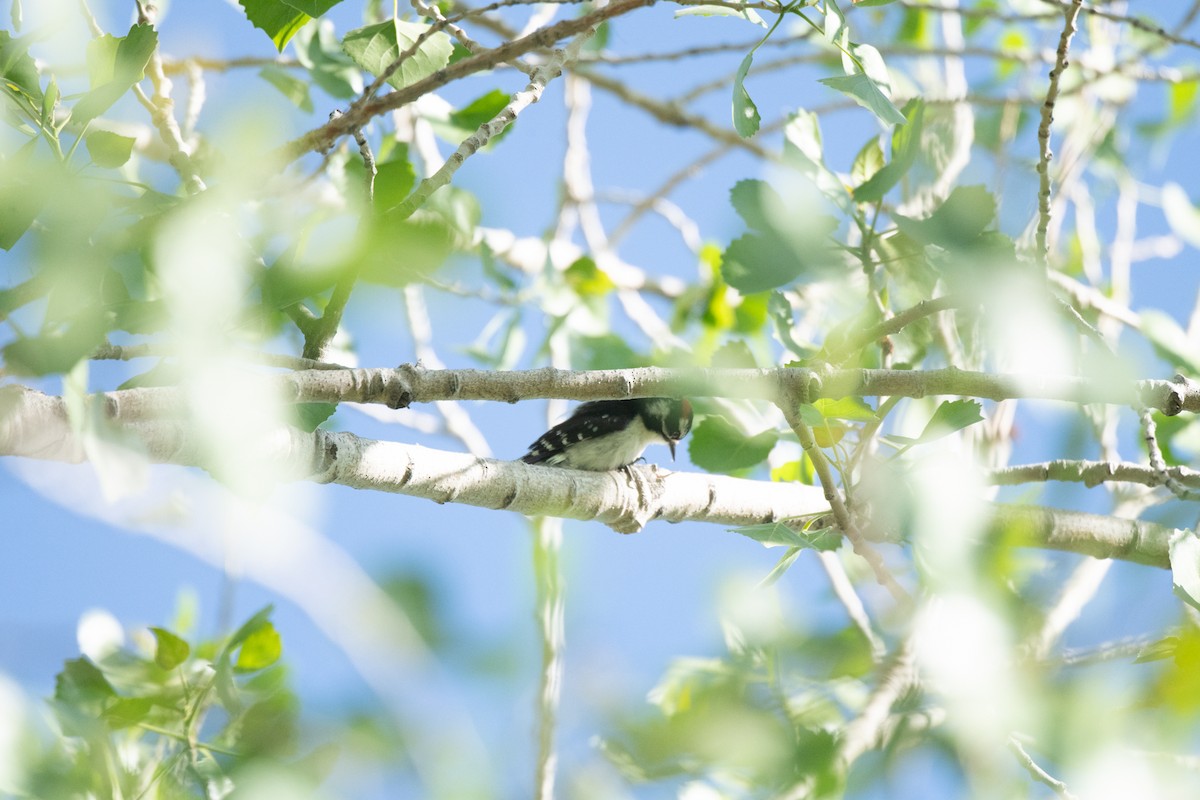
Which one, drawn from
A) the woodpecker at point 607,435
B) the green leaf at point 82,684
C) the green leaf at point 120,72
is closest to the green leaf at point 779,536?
the green leaf at point 120,72

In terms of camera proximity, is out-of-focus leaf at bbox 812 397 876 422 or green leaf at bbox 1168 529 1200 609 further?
out-of-focus leaf at bbox 812 397 876 422

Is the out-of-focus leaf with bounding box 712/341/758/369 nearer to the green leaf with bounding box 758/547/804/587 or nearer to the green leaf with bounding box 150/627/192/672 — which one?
the green leaf with bounding box 758/547/804/587

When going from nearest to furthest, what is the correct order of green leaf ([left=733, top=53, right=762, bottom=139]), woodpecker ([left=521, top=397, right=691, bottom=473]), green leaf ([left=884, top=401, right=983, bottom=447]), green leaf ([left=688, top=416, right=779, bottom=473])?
green leaf ([left=733, top=53, right=762, bottom=139]), green leaf ([left=884, top=401, right=983, bottom=447]), green leaf ([left=688, top=416, right=779, bottom=473]), woodpecker ([left=521, top=397, right=691, bottom=473])

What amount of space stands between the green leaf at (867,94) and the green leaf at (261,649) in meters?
1.22

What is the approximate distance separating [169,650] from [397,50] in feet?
3.44

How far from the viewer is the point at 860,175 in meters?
1.98

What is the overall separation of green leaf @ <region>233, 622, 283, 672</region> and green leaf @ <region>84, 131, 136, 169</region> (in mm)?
864

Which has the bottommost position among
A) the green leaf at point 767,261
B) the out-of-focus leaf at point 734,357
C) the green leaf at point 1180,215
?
the green leaf at point 1180,215

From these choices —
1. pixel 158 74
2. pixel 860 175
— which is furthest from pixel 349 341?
pixel 860 175

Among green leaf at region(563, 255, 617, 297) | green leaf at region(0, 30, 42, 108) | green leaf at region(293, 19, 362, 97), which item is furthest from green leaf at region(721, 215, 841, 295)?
green leaf at region(563, 255, 617, 297)

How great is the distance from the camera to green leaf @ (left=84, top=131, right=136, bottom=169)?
1.11 metres

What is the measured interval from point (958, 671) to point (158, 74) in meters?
1.65

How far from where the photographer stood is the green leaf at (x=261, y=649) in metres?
1.73

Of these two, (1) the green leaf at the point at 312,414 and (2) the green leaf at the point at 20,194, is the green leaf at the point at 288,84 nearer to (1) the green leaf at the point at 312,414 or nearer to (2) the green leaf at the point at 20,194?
(1) the green leaf at the point at 312,414
